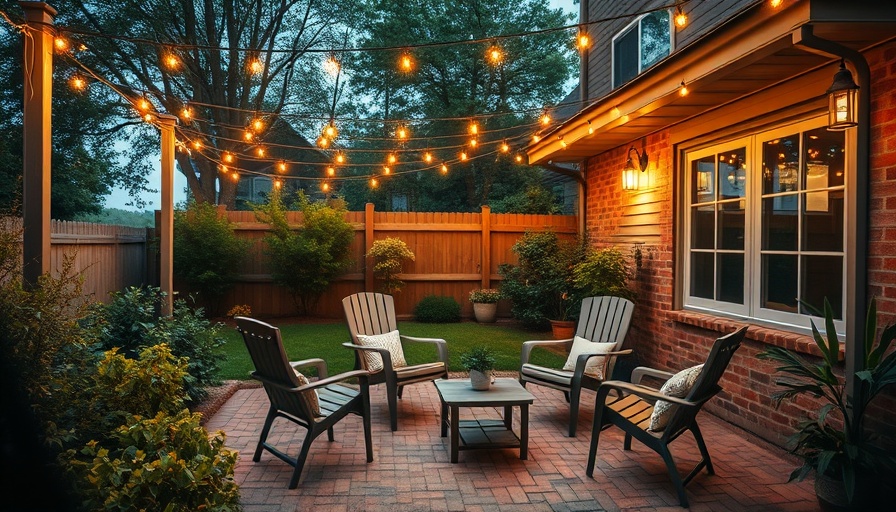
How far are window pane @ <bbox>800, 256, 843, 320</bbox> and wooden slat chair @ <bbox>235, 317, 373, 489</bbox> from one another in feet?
10.2

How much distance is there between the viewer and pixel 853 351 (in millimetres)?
3217

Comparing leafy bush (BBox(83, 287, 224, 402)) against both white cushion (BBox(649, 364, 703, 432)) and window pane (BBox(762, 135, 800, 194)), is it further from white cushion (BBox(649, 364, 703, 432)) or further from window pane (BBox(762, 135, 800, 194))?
window pane (BBox(762, 135, 800, 194))

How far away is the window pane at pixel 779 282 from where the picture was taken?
13.8ft

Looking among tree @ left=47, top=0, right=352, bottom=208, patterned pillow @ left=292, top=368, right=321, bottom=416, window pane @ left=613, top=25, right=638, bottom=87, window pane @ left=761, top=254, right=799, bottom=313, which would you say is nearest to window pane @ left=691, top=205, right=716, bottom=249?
window pane @ left=761, top=254, right=799, bottom=313

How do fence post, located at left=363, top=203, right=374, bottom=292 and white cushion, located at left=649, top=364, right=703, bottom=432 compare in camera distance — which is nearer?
white cushion, located at left=649, top=364, right=703, bottom=432

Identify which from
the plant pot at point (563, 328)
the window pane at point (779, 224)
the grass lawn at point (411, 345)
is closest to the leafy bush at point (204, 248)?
the grass lawn at point (411, 345)

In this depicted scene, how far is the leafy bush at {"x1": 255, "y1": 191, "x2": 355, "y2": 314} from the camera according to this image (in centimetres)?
940

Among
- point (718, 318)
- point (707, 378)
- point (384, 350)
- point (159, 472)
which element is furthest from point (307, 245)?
point (159, 472)

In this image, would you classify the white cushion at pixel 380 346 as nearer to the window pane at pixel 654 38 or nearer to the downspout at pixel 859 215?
the downspout at pixel 859 215

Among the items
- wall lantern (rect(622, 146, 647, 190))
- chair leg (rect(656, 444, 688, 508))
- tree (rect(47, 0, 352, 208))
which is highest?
tree (rect(47, 0, 352, 208))

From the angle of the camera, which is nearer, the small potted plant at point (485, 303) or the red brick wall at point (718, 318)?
the red brick wall at point (718, 318)

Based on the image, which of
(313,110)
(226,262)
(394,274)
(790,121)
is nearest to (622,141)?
(790,121)

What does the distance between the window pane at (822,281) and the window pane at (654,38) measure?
3741 millimetres

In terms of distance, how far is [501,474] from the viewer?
3660 mm
